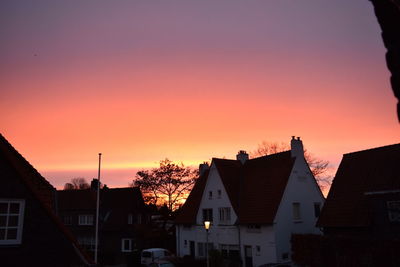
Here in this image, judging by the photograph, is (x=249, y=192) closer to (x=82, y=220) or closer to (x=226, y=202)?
(x=226, y=202)

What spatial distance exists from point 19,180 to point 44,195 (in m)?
2.30

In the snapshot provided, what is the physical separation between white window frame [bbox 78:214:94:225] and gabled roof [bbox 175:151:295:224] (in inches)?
659

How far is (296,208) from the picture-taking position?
32.4 m

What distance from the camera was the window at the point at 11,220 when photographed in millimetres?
13711

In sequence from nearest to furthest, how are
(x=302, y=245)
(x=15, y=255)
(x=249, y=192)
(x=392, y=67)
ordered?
(x=392, y=67)
(x=15, y=255)
(x=302, y=245)
(x=249, y=192)

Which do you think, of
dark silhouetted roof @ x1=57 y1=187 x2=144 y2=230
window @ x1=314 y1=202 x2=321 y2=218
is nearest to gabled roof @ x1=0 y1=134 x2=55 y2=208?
window @ x1=314 y1=202 x2=321 y2=218

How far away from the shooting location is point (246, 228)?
108ft

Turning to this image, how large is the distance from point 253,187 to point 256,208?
3.18 m

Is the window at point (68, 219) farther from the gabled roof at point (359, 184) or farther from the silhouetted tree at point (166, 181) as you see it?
the gabled roof at point (359, 184)

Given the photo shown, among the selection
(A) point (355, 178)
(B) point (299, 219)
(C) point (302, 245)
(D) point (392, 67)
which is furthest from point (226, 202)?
(D) point (392, 67)

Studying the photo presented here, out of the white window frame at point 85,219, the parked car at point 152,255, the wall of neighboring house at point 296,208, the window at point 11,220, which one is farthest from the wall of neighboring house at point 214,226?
the window at point 11,220

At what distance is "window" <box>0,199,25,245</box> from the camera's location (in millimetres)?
13711

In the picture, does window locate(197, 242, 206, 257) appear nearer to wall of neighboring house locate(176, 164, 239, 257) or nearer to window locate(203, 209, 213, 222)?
wall of neighboring house locate(176, 164, 239, 257)

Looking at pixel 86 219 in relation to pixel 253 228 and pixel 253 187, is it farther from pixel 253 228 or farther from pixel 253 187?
pixel 253 228
